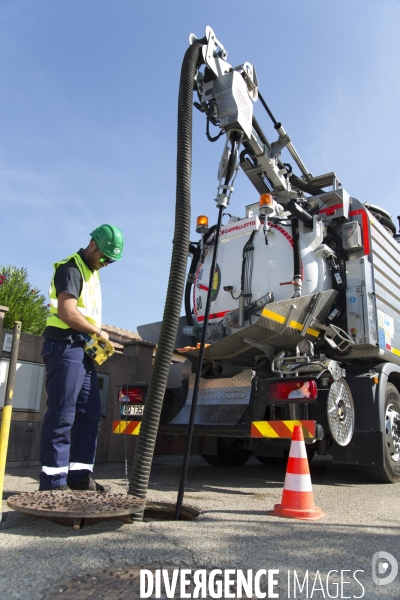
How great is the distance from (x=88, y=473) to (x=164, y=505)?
59 centimetres

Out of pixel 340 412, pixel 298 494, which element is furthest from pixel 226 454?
pixel 298 494

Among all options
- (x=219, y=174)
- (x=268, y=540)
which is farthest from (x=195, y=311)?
(x=268, y=540)

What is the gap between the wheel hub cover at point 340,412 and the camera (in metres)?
4.45

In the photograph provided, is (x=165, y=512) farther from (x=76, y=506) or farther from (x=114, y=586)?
(x=114, y=586)

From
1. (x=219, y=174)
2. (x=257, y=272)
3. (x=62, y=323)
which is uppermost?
(x=219, y=174)

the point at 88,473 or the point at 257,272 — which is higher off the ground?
the point at 257,272

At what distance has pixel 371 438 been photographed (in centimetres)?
484

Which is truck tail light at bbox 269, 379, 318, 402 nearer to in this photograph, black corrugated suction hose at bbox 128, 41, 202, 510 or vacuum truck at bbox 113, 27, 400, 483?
vacuum truck at bbox 113, 27, 400, 483

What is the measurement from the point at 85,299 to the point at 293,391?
203 cm

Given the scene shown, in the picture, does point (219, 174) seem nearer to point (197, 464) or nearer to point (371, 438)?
point (371, 438)

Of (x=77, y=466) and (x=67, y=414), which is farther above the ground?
(x=67, y=414)

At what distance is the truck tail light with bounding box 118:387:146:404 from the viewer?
5488mm

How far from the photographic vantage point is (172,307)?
313 centimetres

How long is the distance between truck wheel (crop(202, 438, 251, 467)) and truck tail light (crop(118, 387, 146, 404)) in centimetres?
169
